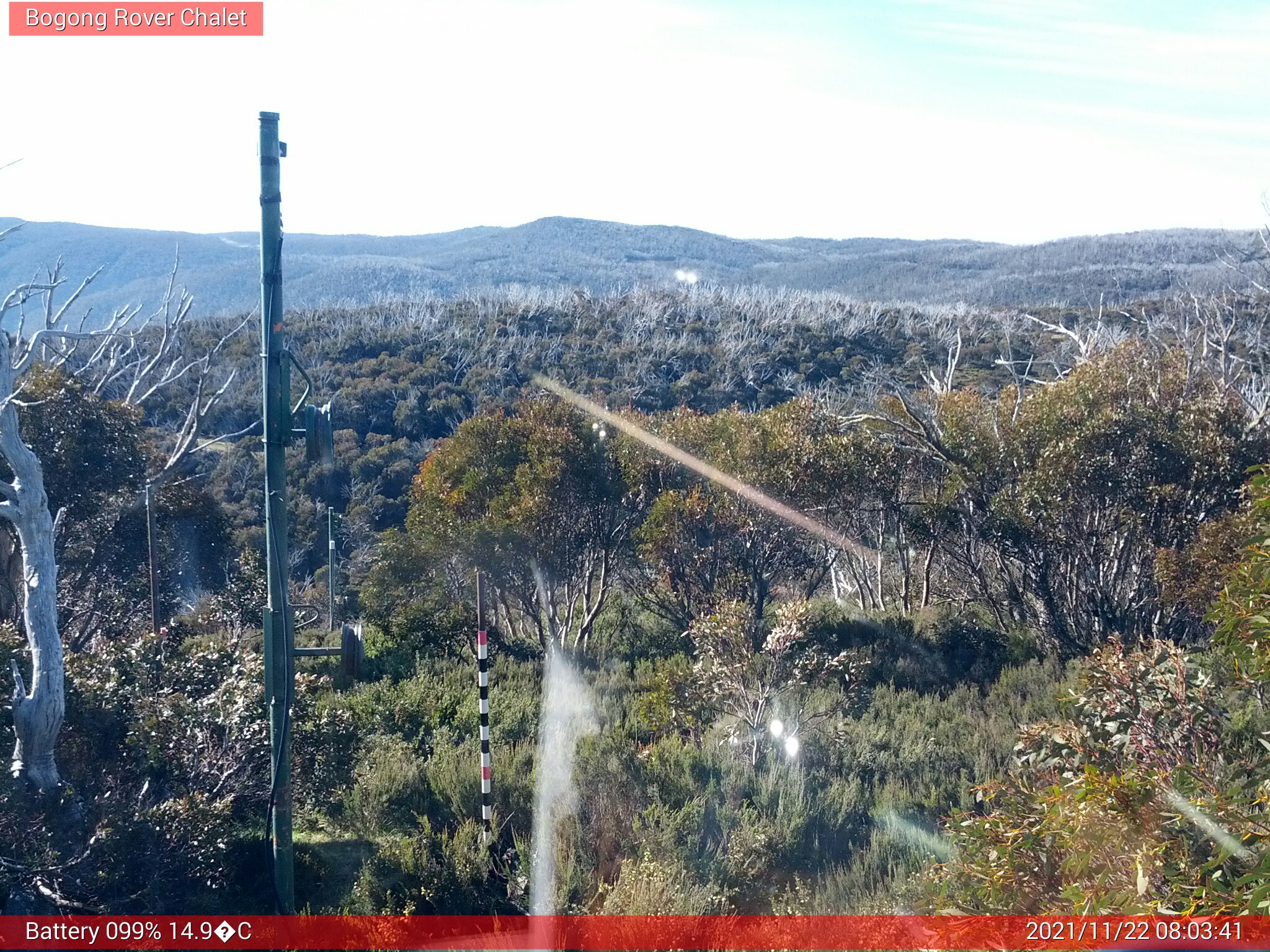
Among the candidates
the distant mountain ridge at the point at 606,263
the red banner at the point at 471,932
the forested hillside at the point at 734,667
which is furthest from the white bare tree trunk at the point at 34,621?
the distant mountain ridge at the point at 606,263

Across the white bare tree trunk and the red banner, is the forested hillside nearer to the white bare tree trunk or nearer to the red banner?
the red banner

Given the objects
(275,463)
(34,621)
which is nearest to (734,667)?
(275,463)

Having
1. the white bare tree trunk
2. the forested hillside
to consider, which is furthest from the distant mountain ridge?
the white bare tree trunk

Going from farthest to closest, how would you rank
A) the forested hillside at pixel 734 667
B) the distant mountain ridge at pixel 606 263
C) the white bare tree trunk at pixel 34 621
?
1. the distant mountain ridge at pixel 606 263
2. the white bare tree trunk at pixel 34 621
3. the forested hillside at pixel 734 667

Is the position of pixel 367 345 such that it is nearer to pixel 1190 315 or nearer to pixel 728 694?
pixel 1190 315

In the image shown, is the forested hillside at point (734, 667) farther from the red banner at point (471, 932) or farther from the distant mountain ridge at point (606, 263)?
the distant mountain ridge at point (606, 263)
